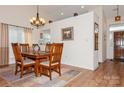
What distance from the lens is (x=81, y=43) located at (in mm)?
4648

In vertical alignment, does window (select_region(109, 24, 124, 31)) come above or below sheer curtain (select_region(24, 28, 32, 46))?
above

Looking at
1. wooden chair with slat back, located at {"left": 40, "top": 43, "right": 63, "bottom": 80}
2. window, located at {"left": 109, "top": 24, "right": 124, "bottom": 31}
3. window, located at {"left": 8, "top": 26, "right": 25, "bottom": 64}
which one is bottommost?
wooden chair with slat back, located at {"left": 40, "top": 43, "right": 63, "bottom": 80}

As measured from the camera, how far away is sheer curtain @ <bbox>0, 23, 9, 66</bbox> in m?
4.91

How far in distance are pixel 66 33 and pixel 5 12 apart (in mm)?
2963

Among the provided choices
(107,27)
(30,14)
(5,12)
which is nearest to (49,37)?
(30,14)

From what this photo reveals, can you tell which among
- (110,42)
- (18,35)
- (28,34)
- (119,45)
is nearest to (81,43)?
(28,34)

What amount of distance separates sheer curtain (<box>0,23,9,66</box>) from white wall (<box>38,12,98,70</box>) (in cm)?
254

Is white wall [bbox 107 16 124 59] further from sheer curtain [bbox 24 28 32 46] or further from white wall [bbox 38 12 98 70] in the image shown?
sheer curtain [bbox 24 28 32 46]

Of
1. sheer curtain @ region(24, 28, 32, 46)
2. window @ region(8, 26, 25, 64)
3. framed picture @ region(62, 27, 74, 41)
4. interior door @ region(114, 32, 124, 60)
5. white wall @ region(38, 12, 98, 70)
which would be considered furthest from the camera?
interior door @ region(114, 32, 124, 60)

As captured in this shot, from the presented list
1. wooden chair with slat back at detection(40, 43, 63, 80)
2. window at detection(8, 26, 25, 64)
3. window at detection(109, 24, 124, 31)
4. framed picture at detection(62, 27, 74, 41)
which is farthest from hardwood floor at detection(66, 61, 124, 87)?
window at detection(109, 24, 124, 31)

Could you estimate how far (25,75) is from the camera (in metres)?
3.49

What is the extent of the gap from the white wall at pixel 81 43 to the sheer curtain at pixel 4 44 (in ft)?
8.33

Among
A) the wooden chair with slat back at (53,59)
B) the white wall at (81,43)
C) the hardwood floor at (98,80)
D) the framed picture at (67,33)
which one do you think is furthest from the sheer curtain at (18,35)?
the hardwood floor at (98,80)

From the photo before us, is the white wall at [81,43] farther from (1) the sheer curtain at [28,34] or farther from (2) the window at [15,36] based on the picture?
(2) the window at [15,36]
